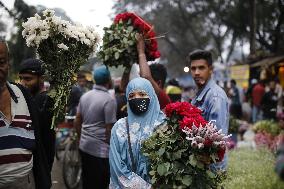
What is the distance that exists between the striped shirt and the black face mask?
0.95m

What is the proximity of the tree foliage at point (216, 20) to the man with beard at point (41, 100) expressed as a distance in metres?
24.5

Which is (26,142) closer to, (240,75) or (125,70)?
(125,70)

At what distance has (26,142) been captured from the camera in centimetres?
349

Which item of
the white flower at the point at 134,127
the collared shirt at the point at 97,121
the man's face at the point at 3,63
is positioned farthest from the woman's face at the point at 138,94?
the collared shirt at the point at 97,121

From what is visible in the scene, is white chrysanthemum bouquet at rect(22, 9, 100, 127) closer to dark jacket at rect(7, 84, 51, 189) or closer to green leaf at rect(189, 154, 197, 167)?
dark jacket at rect(7, 84, 51, 189)

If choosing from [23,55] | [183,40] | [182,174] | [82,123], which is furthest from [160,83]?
[183,40]

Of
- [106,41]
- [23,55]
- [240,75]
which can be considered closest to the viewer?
[106,41]

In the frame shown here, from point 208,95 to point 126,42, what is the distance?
1.18 meters

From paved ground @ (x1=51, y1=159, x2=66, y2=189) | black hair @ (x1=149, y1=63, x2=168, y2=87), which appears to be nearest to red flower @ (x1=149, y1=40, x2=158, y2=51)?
black hair @ (x1=149, y1=63, x2=168, y2=87)

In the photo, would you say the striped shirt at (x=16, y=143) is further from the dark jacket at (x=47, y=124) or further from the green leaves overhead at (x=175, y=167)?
the green leaves overhead at (x=175, y=167)

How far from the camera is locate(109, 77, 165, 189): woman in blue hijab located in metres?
3.95

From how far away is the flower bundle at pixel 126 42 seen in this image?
515 centimetres

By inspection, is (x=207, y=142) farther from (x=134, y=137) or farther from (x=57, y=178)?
(x=57, y=178)

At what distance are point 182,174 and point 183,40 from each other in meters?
42.7
